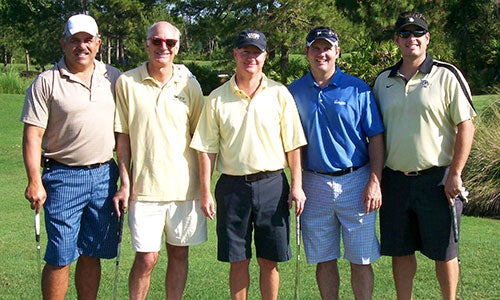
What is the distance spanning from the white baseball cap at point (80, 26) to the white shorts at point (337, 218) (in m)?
1.67

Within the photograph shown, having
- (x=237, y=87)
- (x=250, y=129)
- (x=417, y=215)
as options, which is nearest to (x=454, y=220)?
(x=417, y=215)

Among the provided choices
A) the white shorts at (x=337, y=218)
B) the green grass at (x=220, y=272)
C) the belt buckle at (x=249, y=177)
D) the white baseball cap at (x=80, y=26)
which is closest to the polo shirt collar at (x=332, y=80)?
the white shorts at (x=337, y=218)

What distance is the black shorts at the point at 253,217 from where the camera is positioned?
473 centimetres

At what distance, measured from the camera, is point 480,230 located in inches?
365

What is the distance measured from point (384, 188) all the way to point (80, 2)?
40070 mm

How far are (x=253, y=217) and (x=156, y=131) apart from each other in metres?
0.83

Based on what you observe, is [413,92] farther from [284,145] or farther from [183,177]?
[183,177]

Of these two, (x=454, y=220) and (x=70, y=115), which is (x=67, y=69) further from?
(x=454, y=220)

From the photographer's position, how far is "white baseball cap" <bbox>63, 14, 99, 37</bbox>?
4672 millimetres

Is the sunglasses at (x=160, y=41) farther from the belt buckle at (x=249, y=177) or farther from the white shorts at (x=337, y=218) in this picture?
the white shorts at (x=337, y=218)

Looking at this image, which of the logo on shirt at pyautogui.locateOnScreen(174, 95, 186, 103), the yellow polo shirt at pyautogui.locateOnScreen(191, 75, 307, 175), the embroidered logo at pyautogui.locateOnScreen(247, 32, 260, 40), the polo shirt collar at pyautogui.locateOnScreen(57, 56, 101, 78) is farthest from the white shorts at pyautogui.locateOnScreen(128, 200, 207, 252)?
the embroidered logo at pyautogui.locateOnScreen(247, 32, 260, 40)

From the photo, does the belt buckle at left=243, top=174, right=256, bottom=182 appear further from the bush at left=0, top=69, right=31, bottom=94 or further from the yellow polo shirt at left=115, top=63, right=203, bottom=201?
the bush at left=0, top=69, right=31, bottom=94

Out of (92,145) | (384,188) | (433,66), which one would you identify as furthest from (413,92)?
(92,145)

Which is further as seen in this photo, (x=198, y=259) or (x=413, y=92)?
(x=198, y=259)
